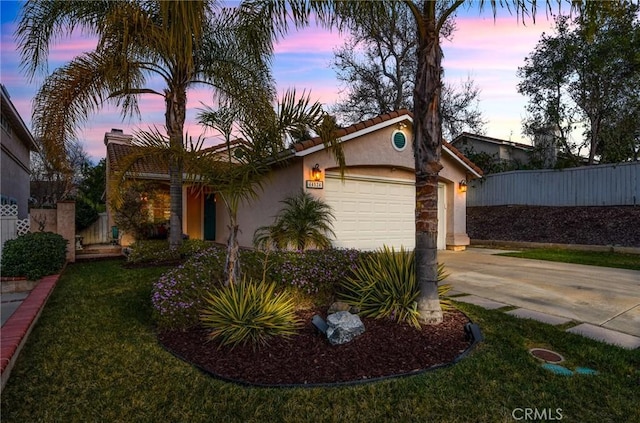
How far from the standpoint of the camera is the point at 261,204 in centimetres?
1171

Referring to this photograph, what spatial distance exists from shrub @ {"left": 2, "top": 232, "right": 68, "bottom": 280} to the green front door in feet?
24.0

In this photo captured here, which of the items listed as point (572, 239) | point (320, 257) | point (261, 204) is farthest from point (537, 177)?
point (320, 257)

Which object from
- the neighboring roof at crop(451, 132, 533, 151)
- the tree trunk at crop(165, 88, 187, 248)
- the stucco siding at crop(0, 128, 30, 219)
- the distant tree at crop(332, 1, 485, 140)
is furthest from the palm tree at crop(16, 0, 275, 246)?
the neighboring roof at crop(451, 132, 533, 151)

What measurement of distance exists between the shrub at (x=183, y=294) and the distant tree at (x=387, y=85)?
1821 centimetres

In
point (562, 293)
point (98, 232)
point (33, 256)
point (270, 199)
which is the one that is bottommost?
point (562, 293)

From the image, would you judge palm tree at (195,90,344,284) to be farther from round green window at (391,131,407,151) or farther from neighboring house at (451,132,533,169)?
neighboring house at (451,132,533,169)

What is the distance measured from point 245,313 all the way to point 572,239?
43.1ft

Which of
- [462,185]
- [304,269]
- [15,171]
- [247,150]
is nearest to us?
[247,150]

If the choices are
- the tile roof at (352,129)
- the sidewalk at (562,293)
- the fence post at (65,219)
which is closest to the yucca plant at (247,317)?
the sidewalk at (562,293)

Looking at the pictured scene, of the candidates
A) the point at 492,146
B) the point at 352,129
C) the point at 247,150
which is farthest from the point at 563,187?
the point at 247,150

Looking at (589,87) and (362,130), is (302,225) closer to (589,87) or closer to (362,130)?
(362,130)

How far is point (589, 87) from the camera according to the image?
15133mm

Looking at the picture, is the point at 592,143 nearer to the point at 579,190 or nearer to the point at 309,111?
the point at 579,190

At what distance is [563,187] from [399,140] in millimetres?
8459
